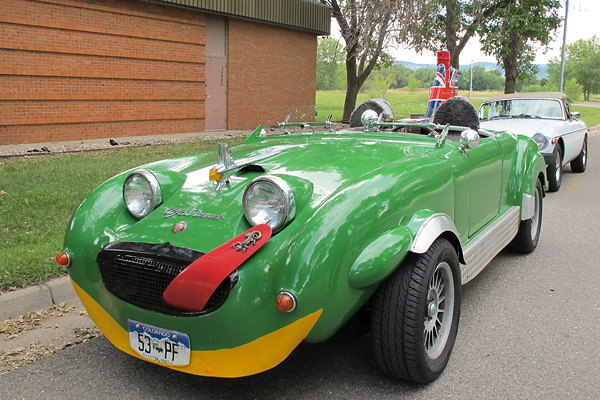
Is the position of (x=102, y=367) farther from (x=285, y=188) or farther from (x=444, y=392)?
(x=444, y=392)

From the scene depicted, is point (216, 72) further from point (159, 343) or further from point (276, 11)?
point (159, 343)

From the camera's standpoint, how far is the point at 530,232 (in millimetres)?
4867

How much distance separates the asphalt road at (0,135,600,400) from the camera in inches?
104

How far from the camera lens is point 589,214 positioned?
675 cm

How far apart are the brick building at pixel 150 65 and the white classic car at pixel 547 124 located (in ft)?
Result: 27.5

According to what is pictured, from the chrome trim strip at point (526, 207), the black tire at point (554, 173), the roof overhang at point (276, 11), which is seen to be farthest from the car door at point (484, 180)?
the roof overhang at point (276, 11)

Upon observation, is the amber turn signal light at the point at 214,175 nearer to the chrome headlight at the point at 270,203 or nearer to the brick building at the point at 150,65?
the chrome headlight at the point at 270,203

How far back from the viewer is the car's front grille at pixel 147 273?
2292 mm

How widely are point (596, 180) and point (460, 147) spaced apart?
24.1 feet

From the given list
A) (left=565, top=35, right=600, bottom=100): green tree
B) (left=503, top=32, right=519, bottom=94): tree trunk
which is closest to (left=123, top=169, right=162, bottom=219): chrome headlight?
(left=503, top=32, right=519, bottom=94): tree trunk

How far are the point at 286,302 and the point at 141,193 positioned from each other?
1.13 meters

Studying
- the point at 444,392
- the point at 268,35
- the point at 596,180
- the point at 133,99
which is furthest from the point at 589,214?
the point at 268,35

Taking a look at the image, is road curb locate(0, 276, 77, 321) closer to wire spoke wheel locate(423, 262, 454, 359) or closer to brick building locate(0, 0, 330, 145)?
wire spoke wheel locate(423, 262, 454, 359)

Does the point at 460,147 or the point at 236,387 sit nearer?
the point at 236,387
